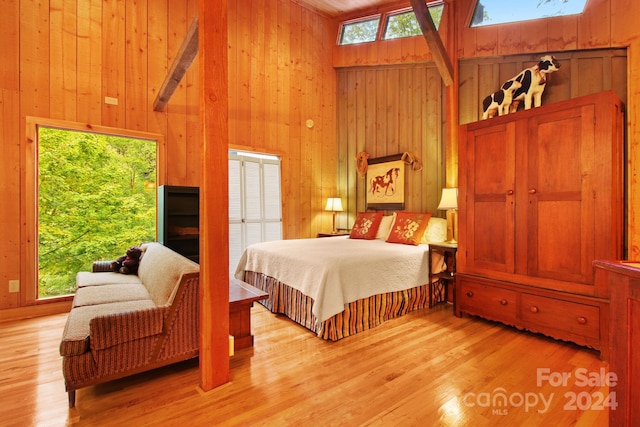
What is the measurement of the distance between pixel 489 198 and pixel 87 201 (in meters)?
5.76

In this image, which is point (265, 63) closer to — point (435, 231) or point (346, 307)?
point (435, 231)

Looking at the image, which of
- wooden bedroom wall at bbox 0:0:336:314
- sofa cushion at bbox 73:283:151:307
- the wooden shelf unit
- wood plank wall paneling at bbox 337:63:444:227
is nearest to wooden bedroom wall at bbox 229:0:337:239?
wooden bedroom wall at bbox 0:0:336:314

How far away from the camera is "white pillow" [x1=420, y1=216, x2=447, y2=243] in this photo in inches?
143

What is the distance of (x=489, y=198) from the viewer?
2.75 meters

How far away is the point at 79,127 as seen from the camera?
330 cm

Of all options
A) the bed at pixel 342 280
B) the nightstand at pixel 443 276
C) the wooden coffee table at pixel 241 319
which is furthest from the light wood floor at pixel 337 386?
the nightstand at pixel 443 276

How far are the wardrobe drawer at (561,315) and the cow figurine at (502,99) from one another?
196 cm

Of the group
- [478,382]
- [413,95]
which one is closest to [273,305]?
[478,382]

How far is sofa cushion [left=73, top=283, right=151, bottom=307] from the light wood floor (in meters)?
0.44

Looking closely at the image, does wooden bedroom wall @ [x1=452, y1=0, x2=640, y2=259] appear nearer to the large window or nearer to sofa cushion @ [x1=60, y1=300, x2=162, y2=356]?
Result: sofa cushion @ [x1=60, y1=300, x2=162, y2=356]

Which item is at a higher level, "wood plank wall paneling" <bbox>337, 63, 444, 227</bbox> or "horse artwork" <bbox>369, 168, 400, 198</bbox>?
"wood plank wall paneling" <bbox>337, 63, 444, 227</bbox>

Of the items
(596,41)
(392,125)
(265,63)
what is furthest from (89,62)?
(596,41)

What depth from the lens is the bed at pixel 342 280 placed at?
8.16ft

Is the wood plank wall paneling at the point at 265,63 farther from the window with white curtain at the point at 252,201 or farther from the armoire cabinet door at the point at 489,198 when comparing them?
the armoire cabinet door at the point at 489,198
